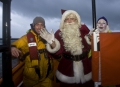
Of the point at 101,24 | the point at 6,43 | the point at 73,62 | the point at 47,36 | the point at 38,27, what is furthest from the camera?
the point at 101,24

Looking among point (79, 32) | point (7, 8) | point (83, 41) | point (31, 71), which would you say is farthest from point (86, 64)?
point (7, 8)

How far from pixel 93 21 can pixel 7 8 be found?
8.21 feet

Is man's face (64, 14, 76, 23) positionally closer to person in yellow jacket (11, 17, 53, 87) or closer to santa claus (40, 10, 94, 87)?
santa claus (40, 10, 94, 87)

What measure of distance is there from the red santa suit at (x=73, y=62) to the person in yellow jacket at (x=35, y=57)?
17 centimetres

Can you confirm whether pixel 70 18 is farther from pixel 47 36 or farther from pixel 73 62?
pixel 73 62

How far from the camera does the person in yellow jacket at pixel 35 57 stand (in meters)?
2.30

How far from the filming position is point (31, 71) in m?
Answer: 2.31

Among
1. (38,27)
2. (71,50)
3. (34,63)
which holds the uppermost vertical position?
(38,27)

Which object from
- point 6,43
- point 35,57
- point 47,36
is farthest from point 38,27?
point 6,43

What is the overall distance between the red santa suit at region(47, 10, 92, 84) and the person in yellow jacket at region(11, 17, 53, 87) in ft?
0.57

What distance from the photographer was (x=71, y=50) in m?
2.34

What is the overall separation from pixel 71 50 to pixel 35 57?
0.56 metres

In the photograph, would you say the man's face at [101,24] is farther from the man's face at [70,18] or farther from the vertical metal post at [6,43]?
the vertical metal post at [6,43]

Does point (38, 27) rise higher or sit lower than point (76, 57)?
higher
